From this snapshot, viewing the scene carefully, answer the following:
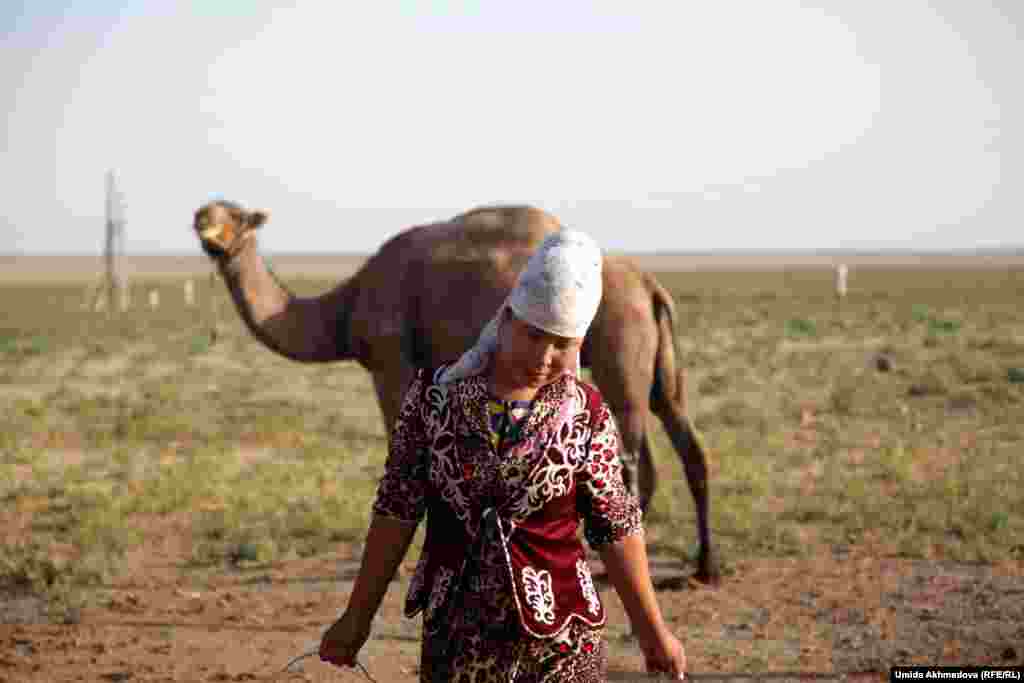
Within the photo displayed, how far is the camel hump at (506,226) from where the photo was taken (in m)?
8.41

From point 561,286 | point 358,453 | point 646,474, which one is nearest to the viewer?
point 561,286

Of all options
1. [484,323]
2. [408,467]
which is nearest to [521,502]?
[408,467]

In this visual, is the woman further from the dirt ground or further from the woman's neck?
the dirt ground

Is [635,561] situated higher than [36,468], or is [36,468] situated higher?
[635,561]

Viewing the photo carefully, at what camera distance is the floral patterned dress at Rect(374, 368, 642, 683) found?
332cm

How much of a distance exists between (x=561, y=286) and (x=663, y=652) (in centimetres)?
102

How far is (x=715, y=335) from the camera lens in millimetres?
31062

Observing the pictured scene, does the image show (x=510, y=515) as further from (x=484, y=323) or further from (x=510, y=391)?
(x=484, y=323)

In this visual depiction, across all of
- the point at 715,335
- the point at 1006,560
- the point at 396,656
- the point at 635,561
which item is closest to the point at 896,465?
the point at 1006,560

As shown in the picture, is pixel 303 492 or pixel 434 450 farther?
pixel 303 492

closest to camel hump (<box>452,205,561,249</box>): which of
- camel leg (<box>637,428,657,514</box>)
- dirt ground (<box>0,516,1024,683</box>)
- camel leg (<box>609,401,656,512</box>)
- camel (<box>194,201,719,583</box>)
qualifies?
camel (<box>194,201,719,583</box>)

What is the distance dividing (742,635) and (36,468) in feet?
27.5

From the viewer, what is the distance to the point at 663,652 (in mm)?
3357

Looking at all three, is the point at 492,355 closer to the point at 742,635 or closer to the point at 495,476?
the point at 495,476
